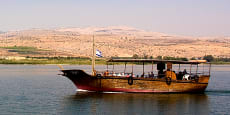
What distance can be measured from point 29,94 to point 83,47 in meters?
147

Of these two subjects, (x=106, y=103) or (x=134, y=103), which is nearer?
(x=106, y=103)

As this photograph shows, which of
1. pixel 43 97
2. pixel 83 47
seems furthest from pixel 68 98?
pixel 83 47

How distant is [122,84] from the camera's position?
40719 millimetres

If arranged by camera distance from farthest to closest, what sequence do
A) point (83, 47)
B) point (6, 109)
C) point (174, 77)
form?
point (83, 47), point (174, 77), point (6, 109)

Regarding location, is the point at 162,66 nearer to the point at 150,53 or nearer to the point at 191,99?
the point at 191,99

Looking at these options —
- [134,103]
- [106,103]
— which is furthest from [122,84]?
[106,103]

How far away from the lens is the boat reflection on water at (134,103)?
32375 millimetres

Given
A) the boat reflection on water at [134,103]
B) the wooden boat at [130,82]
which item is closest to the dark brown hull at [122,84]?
the wooden boat at [130,82]

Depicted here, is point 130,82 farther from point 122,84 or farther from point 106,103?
point 106,103

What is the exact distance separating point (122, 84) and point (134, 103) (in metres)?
5.38

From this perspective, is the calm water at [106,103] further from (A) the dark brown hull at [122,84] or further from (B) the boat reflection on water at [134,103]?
(A) the dark brown hull at [122,84]

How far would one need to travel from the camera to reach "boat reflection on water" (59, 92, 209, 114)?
32375mm

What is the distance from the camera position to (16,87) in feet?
156

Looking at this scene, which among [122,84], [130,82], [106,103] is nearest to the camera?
[106,103]
